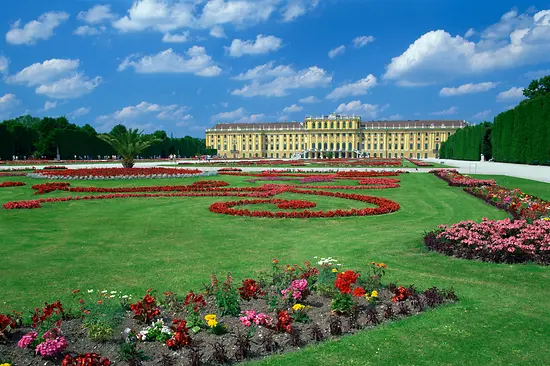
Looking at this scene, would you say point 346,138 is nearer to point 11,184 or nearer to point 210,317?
point 11,184

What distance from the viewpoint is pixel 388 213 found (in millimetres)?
10594

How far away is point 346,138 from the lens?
116 meters

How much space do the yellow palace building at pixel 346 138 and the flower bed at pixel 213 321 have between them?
106 meters

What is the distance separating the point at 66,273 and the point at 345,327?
360 cm

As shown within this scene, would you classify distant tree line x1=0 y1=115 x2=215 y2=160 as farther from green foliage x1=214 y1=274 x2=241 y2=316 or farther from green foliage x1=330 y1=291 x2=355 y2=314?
green foliage x1=330 y1=291 x2=355 y2=314

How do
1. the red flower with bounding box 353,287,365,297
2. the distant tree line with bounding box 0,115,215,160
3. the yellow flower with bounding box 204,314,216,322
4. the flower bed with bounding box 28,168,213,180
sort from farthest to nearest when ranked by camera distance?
the distant tree line with bounding box 0,115,215,160, the flower bed with bounding box 28,168,213,180, the red flower with bounding box 353,287,365,297, the yellow flower with bounding box 204,314,216,322

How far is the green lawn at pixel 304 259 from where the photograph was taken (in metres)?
3.47

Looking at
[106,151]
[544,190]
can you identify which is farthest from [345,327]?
[106,151]

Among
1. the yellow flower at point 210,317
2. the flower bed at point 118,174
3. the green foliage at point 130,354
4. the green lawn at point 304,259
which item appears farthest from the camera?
the flower bed at point 118,174

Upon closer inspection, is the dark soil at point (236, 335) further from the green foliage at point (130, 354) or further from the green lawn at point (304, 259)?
the green lawn at point (304, 259)

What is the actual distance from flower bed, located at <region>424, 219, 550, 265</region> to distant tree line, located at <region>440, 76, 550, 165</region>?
27.7 m

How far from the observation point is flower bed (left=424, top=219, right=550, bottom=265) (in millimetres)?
5918

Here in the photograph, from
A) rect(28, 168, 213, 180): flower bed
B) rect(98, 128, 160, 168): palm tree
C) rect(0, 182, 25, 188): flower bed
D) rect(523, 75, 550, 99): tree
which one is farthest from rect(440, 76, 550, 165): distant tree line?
rect(0, 182, 25, 188): flower bed

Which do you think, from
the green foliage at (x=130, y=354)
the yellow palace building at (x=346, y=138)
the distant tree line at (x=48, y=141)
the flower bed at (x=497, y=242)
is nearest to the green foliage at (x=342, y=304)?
the green foliage at (x=130, y=354)
